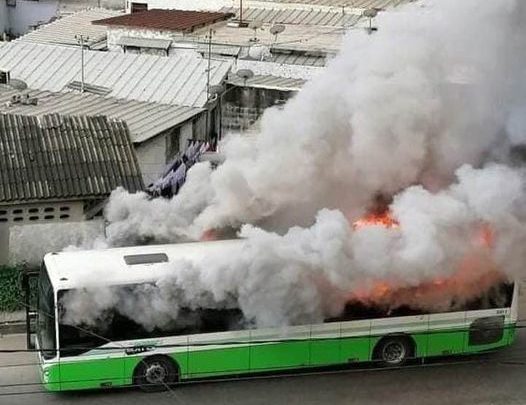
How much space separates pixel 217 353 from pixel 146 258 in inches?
71.3

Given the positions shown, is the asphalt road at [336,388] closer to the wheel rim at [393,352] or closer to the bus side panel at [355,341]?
the wheel rim at [393,352]

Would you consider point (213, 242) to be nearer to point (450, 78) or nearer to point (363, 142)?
point (363, 142)

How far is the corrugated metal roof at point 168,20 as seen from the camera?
30359 millimetres

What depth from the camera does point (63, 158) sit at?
64.3ft

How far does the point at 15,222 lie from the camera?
62.8 ft

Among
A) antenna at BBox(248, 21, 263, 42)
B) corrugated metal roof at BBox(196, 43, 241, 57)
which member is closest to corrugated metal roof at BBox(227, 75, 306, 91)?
corrugated metal roof at BBox(196, 43, 241, 57)

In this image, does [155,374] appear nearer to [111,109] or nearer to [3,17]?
[111,109]

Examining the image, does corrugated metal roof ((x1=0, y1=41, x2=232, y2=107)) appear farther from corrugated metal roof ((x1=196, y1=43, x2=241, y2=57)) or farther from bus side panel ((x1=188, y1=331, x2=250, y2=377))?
bus side panel ((x1=188, y1=331, x2=250, y2=377))

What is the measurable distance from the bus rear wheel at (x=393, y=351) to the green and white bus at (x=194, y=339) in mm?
16

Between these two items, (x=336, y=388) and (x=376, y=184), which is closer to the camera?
(x=336, y=388)

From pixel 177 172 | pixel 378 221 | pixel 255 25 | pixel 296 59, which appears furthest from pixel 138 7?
pixel 378 221

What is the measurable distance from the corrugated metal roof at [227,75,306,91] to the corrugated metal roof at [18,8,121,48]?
285 inches

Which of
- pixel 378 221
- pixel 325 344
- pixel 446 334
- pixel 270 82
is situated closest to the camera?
pixel 325 344

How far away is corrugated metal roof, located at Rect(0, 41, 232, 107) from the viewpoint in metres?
24.2
